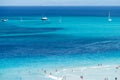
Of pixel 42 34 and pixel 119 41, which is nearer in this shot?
pixel 119 41

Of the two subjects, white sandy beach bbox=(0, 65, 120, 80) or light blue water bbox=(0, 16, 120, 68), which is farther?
light blue water bbox=(0, 16, 120, 68)

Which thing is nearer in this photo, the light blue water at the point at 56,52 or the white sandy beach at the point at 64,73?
the white sandy beach at the point at 64,73

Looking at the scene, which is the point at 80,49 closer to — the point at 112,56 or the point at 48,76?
the point at 112,56

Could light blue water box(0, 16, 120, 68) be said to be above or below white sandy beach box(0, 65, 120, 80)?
above

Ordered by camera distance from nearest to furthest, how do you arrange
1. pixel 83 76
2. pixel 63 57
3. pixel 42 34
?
pixel 83 76
pixel 63 57
pixel 42 34

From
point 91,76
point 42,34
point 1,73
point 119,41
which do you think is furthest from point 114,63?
point 42,34

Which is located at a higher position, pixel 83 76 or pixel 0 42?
pixel 0 42

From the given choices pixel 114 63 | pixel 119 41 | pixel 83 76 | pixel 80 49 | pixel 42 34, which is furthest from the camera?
pixel 42 34

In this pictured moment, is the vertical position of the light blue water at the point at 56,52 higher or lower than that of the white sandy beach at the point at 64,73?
higher
